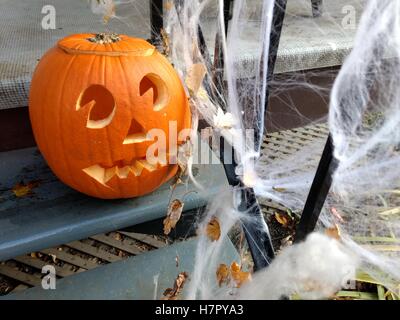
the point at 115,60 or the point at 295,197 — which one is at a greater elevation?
the point at 115,60

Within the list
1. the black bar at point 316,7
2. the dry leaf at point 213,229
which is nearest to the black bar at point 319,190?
the dry leaf at point 213,229

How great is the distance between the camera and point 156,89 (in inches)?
45.1

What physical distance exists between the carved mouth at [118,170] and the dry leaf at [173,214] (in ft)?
0.47

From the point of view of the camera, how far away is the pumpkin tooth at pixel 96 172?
1069 mm

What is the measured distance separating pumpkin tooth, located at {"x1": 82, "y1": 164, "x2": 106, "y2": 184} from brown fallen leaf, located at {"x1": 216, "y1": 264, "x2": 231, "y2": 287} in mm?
461

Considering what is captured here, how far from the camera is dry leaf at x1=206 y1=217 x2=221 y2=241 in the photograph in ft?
3.79

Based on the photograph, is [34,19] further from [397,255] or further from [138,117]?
[397,255]

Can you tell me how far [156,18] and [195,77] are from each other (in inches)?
19.3

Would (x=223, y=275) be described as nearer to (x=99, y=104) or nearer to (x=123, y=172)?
(x=123, y=172)

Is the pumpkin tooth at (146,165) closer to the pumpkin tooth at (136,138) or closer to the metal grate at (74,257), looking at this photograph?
the pumpkin tooth at (136,138)

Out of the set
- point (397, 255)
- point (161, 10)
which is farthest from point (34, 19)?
point (397, 255)

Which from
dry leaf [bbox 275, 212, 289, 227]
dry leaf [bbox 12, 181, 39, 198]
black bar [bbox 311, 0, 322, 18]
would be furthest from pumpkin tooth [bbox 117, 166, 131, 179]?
black bar [bbox 311, 0, 322, 18]
